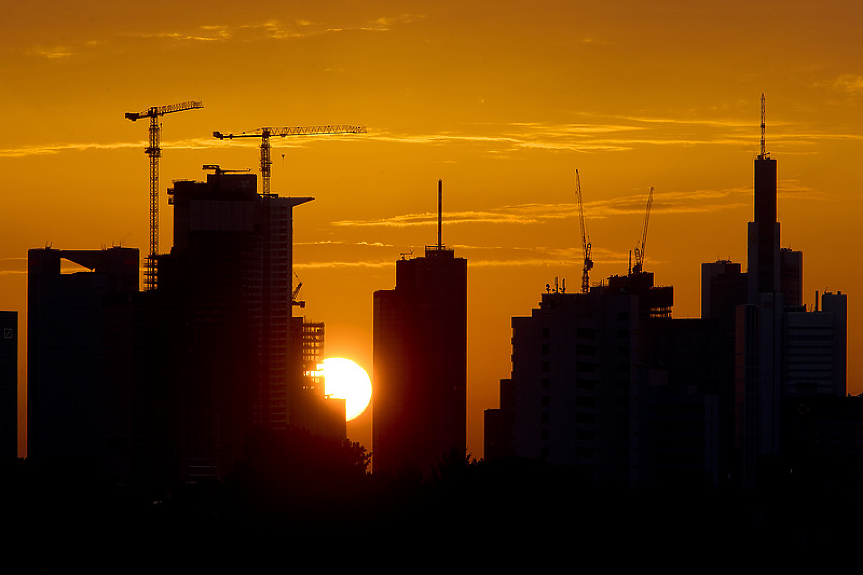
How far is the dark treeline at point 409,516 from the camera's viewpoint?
5399 inches

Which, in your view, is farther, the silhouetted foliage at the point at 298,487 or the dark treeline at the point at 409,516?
the silhouetted foliage at the point at 298,487

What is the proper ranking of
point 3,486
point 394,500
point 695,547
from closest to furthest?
point 695,547
point 394,500
point 3,486

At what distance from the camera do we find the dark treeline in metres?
137

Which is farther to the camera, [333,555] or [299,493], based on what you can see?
[299,493]

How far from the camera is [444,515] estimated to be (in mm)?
141000

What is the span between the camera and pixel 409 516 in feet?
475

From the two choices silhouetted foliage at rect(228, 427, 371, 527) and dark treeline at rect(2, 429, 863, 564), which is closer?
dark treeline at rect(2, 429, 863, 564)

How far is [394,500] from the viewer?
516ft

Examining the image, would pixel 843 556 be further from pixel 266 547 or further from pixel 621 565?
pixel 266 547

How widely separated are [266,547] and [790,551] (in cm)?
5342

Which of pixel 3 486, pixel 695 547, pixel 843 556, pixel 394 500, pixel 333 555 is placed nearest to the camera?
pixel 333 555

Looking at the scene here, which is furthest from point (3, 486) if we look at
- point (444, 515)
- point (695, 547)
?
point (695, 547)

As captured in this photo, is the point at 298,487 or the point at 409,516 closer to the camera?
the point at 409,516

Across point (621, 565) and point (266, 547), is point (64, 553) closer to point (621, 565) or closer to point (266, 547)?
point (266, 547)
